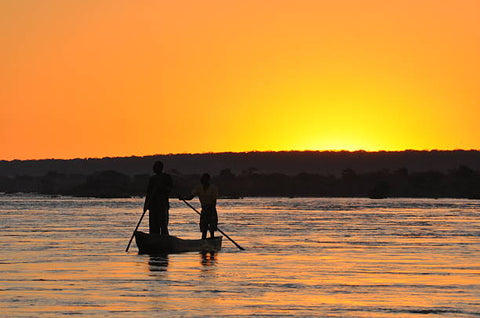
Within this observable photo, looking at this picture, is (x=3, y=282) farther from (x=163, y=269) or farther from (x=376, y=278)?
(x=376, y=278)

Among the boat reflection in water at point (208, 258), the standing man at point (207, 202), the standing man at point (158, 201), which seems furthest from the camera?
the standing man at point (207, 202)

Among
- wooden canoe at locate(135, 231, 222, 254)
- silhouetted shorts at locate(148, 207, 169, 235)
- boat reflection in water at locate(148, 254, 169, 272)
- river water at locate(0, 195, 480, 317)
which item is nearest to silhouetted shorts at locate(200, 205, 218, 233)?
wooden canoe at locate(135, 231, 222, 254)

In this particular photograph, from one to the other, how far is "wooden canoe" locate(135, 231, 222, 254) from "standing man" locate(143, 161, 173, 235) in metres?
0.57

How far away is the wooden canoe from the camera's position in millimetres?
26527

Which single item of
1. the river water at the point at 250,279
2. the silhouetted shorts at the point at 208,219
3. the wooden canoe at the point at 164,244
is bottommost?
the river water at the point at 250,279

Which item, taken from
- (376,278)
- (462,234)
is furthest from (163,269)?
(462,234)

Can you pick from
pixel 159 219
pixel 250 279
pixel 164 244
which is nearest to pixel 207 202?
pixel 159 219

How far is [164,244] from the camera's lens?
1056 inches

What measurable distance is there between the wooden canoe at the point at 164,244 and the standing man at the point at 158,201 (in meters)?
0.57

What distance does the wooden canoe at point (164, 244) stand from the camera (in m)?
26.5

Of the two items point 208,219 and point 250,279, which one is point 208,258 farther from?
point 250,279

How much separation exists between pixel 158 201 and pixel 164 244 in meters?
1.23

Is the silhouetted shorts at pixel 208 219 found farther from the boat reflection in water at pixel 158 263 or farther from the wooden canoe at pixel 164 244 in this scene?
the boat reflection in water at pixel 158 263

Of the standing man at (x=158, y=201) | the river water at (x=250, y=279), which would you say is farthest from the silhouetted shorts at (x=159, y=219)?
the river water at (x=250, y=279)
